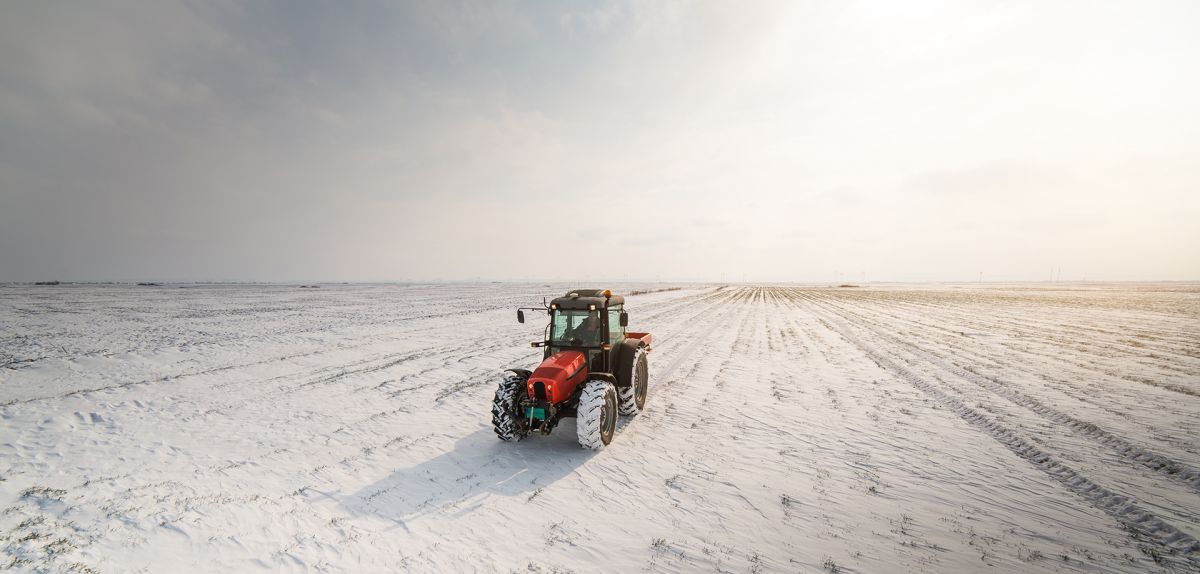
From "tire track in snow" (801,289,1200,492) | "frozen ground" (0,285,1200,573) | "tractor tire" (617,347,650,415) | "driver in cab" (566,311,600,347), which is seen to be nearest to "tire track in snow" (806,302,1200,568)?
"frozen ground" (0,285,1200,573)

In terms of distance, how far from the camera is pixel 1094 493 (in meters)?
4.76

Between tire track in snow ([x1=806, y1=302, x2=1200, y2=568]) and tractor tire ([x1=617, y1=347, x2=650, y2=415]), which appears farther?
tractor tire ([x1=617, y1=347, x2=650, y2=415])

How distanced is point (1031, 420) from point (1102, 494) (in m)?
2.92

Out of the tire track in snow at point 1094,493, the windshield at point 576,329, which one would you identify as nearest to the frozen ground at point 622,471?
the tire track in snow at point 1094,493

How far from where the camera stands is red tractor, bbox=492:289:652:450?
562 cm

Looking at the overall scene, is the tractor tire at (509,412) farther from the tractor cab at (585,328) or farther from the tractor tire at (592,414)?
the tractor cab at (585,328)

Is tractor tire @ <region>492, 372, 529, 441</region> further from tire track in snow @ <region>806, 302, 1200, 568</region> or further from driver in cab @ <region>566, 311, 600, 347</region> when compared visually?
tire track in snow @ <region>806, 302, 1200, 568</region>

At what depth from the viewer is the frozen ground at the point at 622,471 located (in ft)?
12.6

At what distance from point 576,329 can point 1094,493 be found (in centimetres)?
647

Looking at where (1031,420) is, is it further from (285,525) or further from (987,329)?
(987,329)

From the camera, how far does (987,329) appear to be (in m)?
→ 18.7

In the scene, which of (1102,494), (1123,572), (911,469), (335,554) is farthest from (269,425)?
(1102,494)

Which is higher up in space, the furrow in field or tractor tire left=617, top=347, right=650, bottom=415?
tractor tire left=617, top=347, right=650, bottom=415

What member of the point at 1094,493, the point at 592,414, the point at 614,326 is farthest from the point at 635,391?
the point at 1094,493
